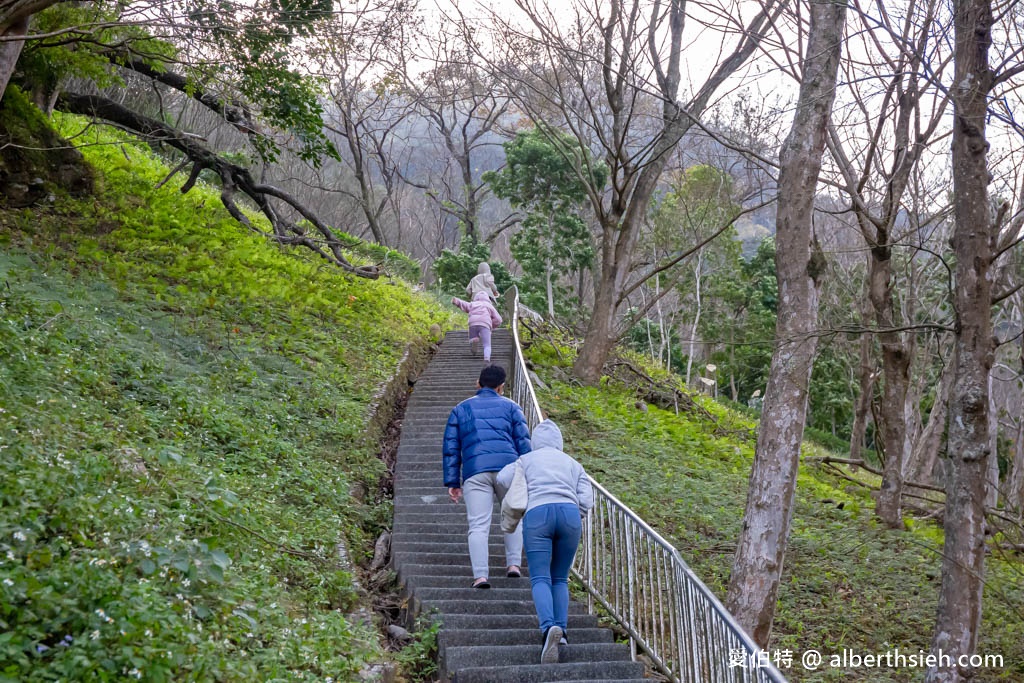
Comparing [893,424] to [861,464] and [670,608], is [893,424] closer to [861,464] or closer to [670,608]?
[861,464]

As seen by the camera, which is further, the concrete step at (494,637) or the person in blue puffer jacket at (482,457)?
the person in blue puffer jacket at (482,457)

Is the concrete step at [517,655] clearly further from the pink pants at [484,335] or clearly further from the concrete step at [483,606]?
the pink pants at [484,335]

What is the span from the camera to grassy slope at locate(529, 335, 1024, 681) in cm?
769

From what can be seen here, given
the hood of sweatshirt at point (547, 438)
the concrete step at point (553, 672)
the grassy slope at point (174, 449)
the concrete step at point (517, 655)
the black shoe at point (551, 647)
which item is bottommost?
the concrete step at point (517, 655)

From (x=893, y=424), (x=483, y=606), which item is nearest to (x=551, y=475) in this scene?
(x=483, y=606)

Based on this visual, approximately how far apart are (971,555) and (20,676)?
610cm

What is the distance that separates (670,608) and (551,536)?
91cm

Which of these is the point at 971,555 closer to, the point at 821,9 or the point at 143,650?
the point at 821,9

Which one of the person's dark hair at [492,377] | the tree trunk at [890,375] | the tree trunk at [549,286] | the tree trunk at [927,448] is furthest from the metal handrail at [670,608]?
the tree trunk at [549,286]

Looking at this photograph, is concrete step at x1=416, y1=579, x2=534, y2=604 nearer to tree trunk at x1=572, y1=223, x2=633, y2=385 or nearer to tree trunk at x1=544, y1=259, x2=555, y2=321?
tree trunk at x1=572, y1=223, x2=633, y2=385

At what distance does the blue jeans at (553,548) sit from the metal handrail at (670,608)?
630mm

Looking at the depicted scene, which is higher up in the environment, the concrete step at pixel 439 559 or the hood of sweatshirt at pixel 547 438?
the hood of sweatshirt at pixel 547 438

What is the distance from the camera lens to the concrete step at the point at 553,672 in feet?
15.0

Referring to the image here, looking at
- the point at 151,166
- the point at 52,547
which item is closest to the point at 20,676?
the point at 52,547
